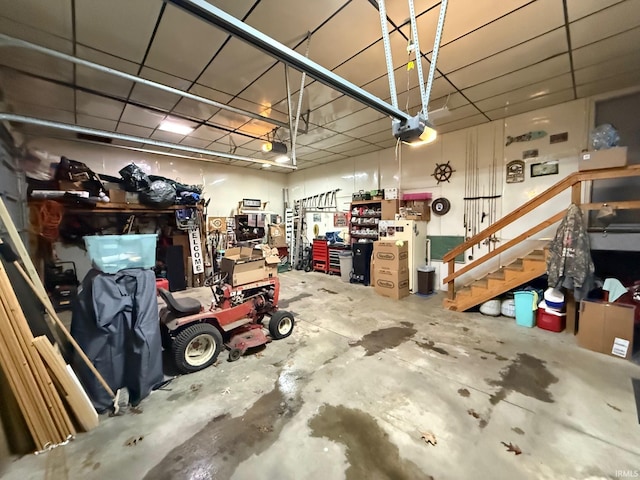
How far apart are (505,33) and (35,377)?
15.7 ft

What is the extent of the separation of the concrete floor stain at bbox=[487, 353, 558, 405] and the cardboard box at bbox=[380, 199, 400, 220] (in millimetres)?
3673

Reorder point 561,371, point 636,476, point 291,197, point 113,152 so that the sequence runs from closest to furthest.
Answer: point 636,476, point 561,371, point 113,152, point 291,197

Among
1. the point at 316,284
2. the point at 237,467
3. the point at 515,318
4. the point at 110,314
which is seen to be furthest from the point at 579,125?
the point at 110,314

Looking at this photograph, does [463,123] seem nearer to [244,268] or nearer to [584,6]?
[584,6]

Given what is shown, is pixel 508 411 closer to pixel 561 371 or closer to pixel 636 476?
pixel 636 476

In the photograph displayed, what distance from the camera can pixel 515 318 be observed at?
3863 mm

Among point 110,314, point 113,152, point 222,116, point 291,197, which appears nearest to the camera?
point 110,314

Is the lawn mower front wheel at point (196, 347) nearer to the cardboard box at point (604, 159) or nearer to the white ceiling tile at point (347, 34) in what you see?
the white ceiling tile at point (347, 34)

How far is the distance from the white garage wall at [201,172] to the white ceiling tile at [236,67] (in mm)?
4212

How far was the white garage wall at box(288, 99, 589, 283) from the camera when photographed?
399cm

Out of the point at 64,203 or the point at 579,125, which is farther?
the point at 64,203

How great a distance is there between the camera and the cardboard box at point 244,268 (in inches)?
120

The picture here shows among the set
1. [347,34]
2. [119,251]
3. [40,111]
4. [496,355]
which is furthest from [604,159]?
[40,111]

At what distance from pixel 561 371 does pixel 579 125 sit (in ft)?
12.3
